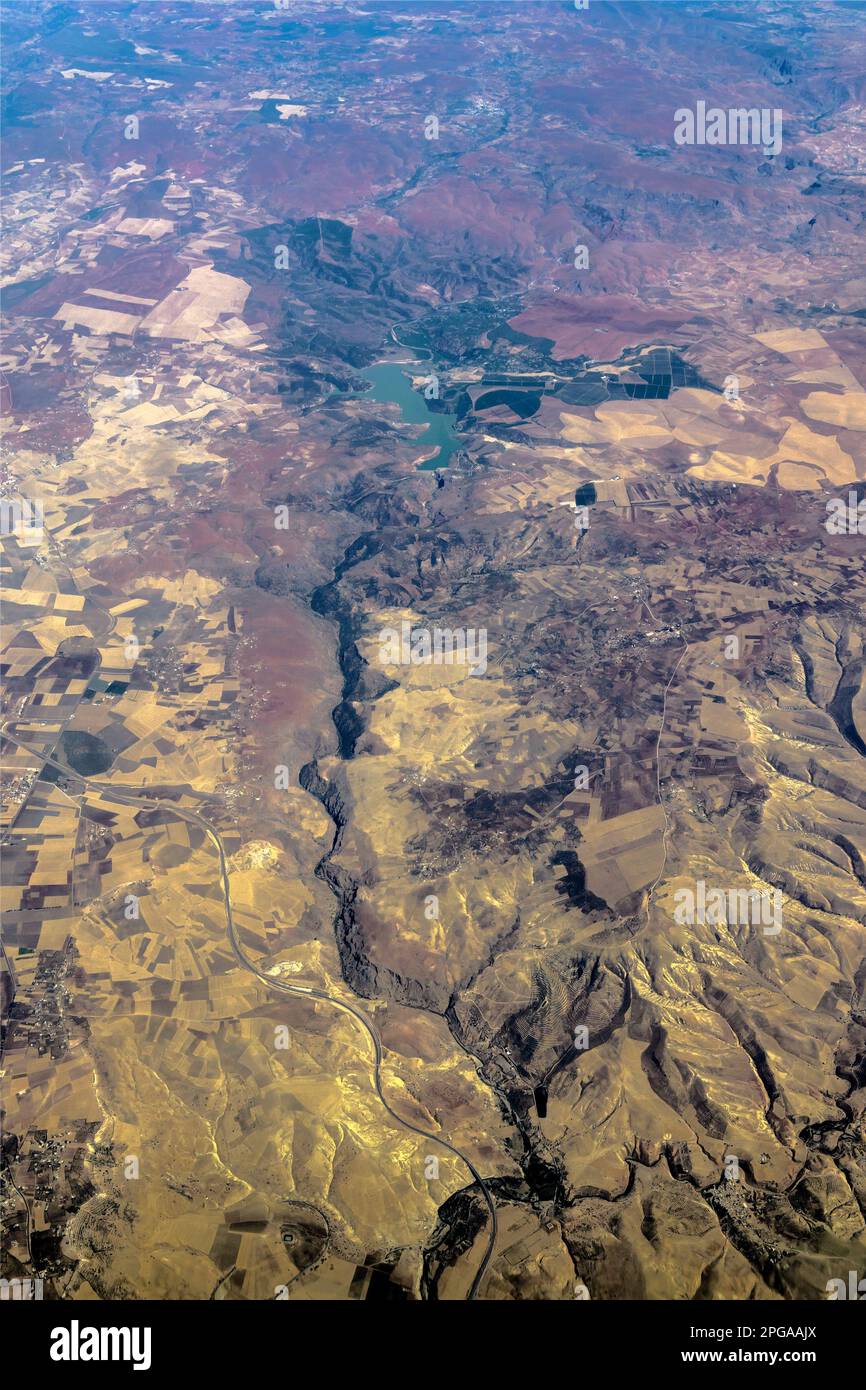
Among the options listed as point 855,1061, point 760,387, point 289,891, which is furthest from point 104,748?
point 760,387

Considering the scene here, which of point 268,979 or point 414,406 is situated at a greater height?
point 414,406

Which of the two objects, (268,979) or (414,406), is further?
(414,406)

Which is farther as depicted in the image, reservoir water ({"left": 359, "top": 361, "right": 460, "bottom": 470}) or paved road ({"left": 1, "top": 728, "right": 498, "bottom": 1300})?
reservoir water ({"left": 359, "top": 361, "right": 460, "bottom": 470})

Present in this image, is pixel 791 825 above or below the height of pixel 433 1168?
above

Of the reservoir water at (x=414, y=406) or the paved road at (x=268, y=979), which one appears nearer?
the paved road at (x=268, y=979)

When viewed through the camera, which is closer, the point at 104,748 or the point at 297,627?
the point at 104,748

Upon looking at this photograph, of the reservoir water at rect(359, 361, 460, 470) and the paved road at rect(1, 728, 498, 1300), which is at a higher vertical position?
the reservoir water at rect(359, 361, 460, 470)

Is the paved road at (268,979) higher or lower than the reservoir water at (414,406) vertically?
lower

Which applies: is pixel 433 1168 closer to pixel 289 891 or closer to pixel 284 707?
pixel 289 891
